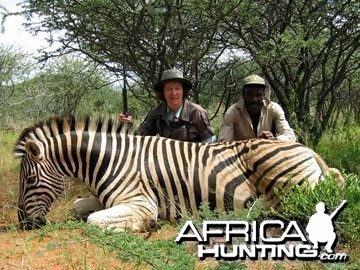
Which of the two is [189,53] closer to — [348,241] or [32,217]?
[32,217]

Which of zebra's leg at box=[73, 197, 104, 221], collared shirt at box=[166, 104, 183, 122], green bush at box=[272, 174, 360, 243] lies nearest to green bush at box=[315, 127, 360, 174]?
collared shirt at box=[166, 104, 183, 122]

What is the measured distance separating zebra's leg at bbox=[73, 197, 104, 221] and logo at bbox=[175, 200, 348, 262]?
4.86 feet

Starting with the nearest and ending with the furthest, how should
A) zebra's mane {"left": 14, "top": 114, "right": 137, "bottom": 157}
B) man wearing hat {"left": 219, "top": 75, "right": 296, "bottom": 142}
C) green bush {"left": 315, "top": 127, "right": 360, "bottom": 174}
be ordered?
zebra's mane {"left": 14, "top": 114, "right": 137, "bottom": 157}, man wearing hat {"left": 219, "top": 75, "right": 296, "bottom": 142}, green bush {"left": 315, "top": 127, "right": 360, "bottom": 174}

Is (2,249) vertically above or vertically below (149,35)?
below

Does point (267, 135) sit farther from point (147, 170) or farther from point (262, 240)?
point (262, 240)

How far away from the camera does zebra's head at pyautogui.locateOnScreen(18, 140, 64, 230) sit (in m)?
3.72

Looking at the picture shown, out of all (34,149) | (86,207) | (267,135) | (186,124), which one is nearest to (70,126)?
(34,149)

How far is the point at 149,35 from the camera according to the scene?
652cm

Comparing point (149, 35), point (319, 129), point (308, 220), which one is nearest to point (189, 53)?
point (149, 35)

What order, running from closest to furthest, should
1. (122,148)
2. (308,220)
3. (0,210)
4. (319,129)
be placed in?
(308,220)
(122,148)
(0,210)
(319,129)

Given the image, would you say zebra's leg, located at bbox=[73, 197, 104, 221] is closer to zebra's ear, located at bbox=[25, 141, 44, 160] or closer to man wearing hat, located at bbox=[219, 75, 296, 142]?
zebra's ear, located at bbox=[25, 141, 44, 160]

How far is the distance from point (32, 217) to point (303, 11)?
4677 millimetres

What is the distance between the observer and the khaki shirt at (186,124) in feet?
16.2

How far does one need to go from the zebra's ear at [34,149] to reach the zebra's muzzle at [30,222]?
0.44 meters
